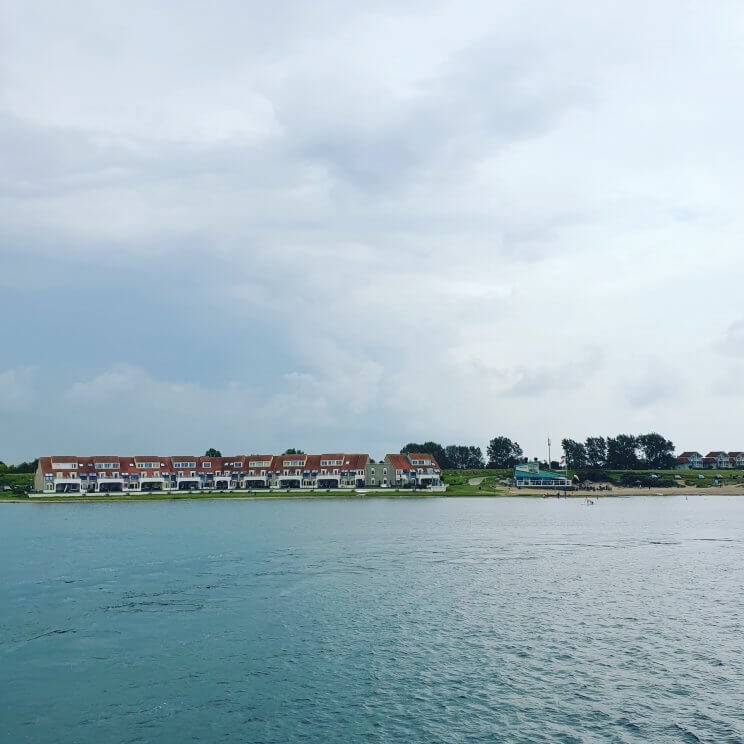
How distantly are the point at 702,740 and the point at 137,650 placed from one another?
93.5 ft

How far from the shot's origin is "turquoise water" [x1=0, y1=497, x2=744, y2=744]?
27969 millimetres

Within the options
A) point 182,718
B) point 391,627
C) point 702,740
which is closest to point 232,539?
point 391,627

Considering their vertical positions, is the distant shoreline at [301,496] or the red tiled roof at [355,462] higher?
the red tiled roof at [355,462]

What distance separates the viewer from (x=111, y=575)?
60781 mm

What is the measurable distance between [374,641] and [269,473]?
163172 millimetres

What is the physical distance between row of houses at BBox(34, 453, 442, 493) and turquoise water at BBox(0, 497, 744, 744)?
10822 cm

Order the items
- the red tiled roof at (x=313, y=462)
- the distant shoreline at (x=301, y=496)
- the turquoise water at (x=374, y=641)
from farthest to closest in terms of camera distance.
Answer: the red tiled roof at (x=313, y=462) < the distant shoreline at (x=301, y=496) < the turquoise water at (x=374, y=641)

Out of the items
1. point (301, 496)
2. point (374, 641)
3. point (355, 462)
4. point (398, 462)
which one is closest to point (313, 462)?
point (355, 462)

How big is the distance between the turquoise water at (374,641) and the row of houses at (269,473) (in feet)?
355

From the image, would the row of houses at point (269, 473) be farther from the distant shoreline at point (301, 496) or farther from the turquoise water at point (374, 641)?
the turquoise water at point (374, 641)

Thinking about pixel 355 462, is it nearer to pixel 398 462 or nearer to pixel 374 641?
pixel 398 462

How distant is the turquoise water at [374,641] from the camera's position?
2797cm

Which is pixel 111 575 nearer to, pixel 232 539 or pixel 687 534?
pixel 232 539

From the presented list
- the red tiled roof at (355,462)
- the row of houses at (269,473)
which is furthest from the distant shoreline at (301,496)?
the red tiled roof at (355,462)
